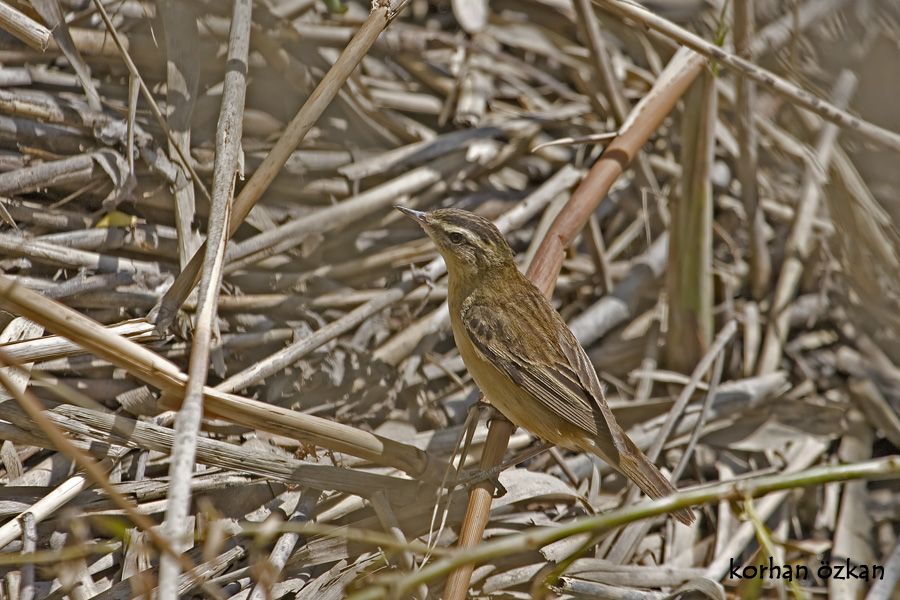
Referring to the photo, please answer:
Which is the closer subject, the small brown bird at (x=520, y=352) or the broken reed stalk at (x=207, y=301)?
the broken reed stalk at (x=207, y=301)

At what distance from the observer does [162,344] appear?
391cm

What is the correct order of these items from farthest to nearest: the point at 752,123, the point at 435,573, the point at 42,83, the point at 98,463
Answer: the point at 752,123 < the point at 42,83 < the point at 98,463 < the point at 435,573

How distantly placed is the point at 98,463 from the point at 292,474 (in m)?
0.74

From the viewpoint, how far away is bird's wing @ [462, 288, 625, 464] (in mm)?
4219

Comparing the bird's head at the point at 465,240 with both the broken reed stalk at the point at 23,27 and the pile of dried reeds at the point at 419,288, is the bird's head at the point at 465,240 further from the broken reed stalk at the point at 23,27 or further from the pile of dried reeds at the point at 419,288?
the broken reed stalk at the point at 23,27

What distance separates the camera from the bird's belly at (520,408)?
422 centimetres

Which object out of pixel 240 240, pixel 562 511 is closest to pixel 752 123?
pixel 562 511

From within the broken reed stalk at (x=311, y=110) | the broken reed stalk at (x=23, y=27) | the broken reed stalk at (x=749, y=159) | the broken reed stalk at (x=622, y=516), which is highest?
the broken reed stalk at (x=749, y=159)

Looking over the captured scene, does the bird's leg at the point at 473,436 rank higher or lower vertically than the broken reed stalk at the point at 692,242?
lower

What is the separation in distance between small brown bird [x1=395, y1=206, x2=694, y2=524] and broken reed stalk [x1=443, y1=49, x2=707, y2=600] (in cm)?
14

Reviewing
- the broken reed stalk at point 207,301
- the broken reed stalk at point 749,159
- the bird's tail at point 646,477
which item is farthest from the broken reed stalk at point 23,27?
the broken reed stalk at point 749,159

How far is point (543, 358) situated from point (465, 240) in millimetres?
695

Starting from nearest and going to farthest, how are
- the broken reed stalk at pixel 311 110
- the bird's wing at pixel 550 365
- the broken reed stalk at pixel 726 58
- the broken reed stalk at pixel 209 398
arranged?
the broken reed stalk at pixel 209 398, the broken reed stalk at pixel 311 110, the broken reed stalk at pixel 726 58, the bird's wing at pixel 550 365

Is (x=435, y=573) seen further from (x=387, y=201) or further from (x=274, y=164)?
(x=387, y=201)
